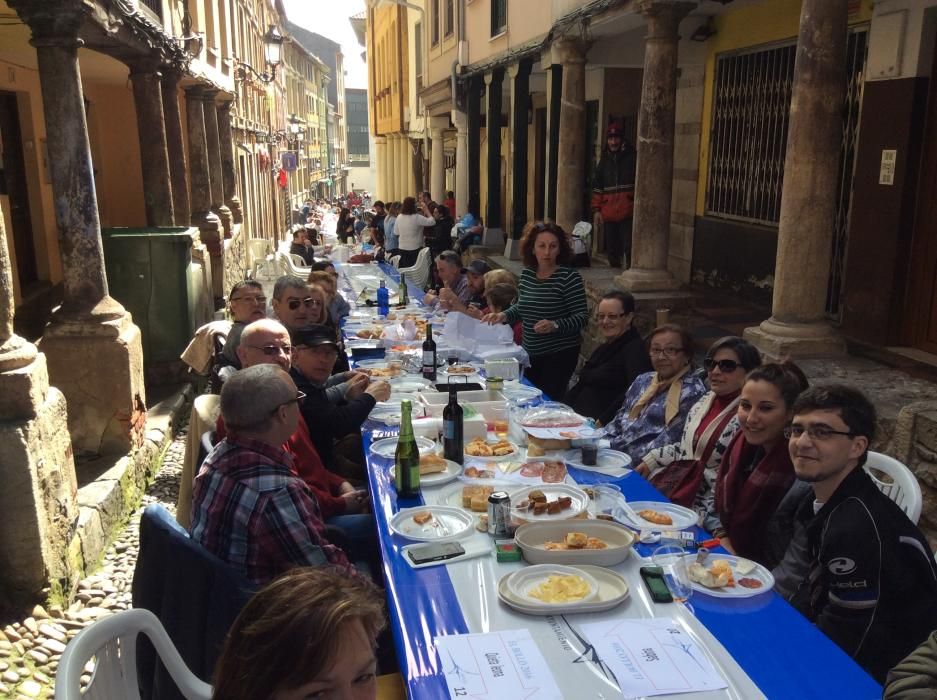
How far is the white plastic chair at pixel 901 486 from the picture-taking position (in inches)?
114

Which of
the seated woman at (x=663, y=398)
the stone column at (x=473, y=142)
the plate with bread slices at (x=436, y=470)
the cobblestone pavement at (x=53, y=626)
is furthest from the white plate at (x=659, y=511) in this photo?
the stone column at (x=473, y=142)

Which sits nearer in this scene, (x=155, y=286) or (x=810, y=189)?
(x=810, y=189)

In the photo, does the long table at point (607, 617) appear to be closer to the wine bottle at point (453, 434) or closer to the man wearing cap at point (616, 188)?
the wine bottle at point (453, 434)

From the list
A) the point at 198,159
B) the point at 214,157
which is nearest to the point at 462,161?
the point at 214,157

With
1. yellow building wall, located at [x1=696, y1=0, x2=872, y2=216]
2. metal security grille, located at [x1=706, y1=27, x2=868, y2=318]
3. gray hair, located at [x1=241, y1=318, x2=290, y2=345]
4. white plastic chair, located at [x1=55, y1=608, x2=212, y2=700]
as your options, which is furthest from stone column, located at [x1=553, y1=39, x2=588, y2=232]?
white plastic chair, located at [x1=55, y1=608, x2=212, y2=700]

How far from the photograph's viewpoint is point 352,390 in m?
3.97

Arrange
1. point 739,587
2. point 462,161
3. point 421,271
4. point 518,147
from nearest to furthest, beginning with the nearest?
point 739,587, point 421,271, point 518,147, point 462,161

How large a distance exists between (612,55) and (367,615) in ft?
33.1

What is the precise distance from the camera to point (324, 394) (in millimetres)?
3906

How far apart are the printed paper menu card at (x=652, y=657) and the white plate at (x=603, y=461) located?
1179mm

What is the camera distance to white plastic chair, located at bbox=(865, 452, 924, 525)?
2.88 meters

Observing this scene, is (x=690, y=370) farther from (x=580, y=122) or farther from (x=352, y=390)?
(x=580, y=122)

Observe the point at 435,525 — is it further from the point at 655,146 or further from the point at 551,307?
the point at 655,146

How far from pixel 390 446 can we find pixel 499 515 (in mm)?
1034
